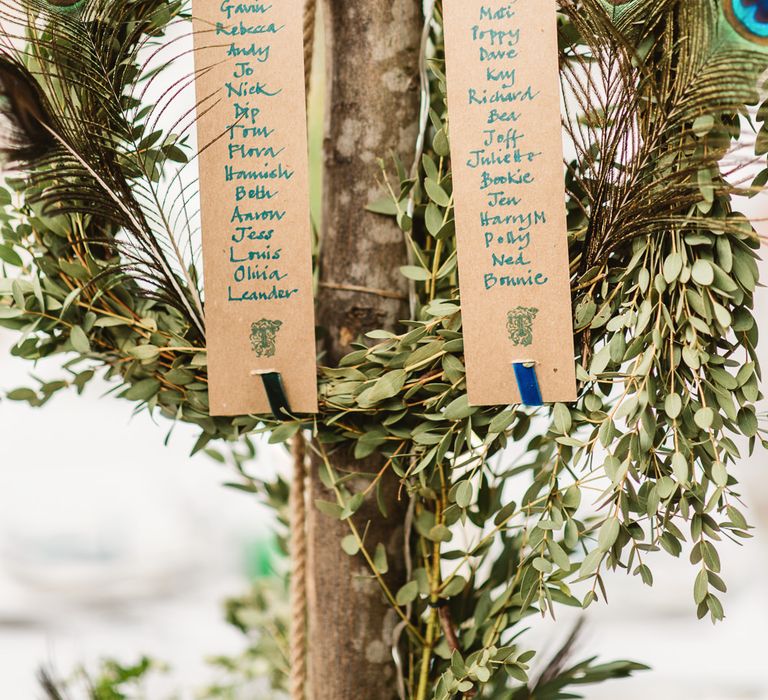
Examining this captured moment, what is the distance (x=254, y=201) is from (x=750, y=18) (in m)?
0.37

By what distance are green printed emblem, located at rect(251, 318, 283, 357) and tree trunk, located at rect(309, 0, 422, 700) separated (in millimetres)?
74

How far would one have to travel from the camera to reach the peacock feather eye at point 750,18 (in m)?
0.49

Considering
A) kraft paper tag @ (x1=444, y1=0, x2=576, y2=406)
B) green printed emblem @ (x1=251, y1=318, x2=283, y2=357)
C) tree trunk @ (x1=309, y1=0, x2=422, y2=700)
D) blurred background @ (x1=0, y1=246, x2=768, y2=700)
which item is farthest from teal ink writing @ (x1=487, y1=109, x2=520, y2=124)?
blurred background @ (x1=0, y1=246, x2=768, y2=700)

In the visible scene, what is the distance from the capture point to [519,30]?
1.85ft

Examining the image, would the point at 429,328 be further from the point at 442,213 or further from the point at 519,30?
the point at 519,30

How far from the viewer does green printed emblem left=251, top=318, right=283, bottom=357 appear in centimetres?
62

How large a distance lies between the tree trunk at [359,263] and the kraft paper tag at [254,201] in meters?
0.07

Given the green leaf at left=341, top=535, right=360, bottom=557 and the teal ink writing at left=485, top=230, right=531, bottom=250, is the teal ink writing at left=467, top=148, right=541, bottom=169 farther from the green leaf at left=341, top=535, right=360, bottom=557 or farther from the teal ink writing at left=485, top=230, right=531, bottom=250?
the green leaf at left=341, top=535, right=360, bottom=557

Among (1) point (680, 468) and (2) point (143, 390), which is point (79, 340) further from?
(1) point (680, 468)

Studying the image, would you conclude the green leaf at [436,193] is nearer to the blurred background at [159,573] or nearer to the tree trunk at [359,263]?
the tree trunk at [359,263]

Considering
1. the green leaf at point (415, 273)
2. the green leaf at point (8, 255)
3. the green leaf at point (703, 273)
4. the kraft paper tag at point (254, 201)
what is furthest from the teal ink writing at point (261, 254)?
the green leaf at point (703, 273)

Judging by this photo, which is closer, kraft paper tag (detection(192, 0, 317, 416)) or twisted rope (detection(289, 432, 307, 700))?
kraft paper tag (detection(192, 0, 317, 416))

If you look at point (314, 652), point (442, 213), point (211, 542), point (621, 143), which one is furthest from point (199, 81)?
A: point (211, 542)

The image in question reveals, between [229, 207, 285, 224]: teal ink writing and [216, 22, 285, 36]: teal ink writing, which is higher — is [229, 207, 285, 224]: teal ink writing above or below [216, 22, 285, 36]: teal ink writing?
below
